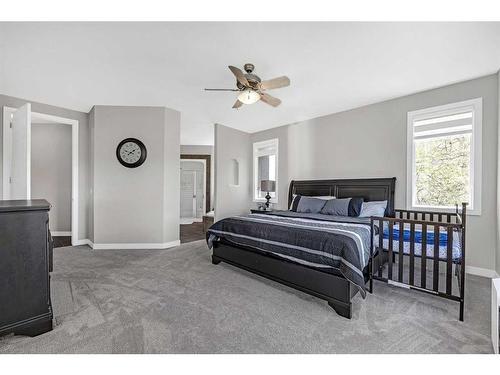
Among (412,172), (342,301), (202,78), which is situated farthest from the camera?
(412,172)

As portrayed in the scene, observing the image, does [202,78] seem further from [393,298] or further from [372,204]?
[393,298]

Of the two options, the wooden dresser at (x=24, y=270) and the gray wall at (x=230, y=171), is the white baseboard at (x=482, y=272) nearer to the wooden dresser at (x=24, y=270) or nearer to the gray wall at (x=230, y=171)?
the gray wall at (x=230, y=171)

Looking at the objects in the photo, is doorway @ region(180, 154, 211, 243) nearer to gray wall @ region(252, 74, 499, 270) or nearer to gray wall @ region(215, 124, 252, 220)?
gray wall @ region(215, 124, 252, 220)

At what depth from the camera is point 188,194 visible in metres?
8.66

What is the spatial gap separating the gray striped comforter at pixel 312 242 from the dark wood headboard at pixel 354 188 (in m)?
1.45

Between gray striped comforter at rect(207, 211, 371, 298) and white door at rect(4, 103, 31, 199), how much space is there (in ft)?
7.78

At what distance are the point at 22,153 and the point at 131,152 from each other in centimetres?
166

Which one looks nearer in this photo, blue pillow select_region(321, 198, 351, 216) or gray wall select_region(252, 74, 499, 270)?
gray wall select_region(252, 74, 499, 270)

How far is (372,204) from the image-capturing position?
382 centimetres

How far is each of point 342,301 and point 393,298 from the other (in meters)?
0.72

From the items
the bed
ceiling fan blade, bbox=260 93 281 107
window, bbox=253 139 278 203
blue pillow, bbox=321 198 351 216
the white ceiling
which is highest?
the white ceiling

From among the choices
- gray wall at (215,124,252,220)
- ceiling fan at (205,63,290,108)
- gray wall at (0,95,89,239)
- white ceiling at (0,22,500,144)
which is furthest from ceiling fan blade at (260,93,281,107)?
gray wall at (0,95,89,239)

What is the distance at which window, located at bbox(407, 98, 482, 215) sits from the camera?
10.5ft
